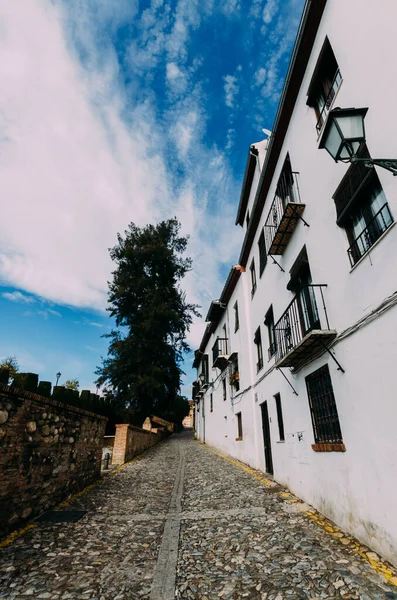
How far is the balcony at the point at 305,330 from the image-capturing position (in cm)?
535

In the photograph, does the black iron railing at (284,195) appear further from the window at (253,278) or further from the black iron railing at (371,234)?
the window at (253,278)

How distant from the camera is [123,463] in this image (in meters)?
11.8

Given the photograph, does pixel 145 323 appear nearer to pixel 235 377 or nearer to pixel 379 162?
pixel 235 377

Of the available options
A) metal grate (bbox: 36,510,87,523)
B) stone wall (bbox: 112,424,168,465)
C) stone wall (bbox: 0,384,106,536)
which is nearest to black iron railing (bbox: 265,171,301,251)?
stone wall (bbox: 0,384,106,536)

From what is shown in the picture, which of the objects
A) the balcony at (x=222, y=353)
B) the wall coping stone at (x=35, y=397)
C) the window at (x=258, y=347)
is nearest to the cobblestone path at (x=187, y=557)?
the wall coping stone at (x=35, y=397)

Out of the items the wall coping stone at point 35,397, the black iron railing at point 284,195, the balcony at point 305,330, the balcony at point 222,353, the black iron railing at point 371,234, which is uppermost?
the black iron railing at point 284,195

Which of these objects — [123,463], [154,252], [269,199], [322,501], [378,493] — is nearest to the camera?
[378,493]

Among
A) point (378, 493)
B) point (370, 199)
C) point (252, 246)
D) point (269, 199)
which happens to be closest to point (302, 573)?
point (378, 493)

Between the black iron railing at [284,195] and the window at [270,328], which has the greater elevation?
the black iron railing at [284,195]

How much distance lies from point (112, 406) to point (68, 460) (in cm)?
1494

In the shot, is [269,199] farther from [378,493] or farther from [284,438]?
[378,493]

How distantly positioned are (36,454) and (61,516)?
3.80 feet

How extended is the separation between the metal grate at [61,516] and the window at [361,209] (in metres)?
6.24

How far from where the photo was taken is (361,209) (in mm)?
4770
